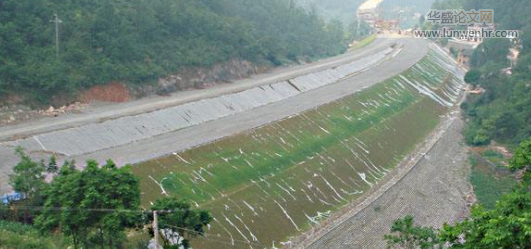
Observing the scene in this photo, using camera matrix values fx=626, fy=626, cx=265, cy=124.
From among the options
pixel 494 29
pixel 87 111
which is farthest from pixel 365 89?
pixel 494 29

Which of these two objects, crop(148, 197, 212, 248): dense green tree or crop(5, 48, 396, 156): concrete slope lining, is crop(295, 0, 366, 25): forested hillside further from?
crop(148, 197, 212, 248): dense green tree

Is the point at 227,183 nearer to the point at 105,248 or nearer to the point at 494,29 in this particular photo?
the point at 105,248

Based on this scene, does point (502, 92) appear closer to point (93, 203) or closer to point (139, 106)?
point (139, 106)

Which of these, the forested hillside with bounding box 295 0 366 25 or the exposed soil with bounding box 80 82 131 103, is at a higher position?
the exposed soil with bounding box 80 82 131 103

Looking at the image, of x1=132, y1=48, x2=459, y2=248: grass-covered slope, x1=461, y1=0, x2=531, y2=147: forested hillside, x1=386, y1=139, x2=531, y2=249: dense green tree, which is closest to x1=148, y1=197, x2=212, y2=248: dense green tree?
x1=132, y1=48, x2=459, y2=248: grass-covered slope

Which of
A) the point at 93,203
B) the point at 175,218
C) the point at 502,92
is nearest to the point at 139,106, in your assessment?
the point at 93,203

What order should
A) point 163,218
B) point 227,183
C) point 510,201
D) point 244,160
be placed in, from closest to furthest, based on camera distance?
point 510,201, point 163,218, point 227,183, point 244,160
